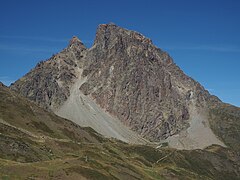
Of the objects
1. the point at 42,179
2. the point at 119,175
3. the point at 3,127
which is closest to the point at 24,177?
the point at 42,179

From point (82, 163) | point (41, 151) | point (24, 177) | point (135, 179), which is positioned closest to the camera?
point (24, 177)

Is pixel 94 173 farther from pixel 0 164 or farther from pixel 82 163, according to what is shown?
pixel 0 164

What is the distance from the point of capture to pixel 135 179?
130875 mm

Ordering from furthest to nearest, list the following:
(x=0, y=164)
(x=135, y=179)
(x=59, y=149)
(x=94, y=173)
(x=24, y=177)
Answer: (x=59, y=149) → (x=135, y=179) → (x=94, y=173) → (x=0, y=164) → (x=24, y=177)

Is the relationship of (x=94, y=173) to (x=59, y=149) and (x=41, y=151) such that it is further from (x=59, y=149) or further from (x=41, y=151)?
(x=59, y=149)

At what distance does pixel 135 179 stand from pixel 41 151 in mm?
48696

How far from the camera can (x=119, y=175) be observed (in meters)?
123

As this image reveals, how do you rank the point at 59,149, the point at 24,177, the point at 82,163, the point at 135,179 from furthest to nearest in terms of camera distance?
the point at 59,149 → the point at 135,179 → the point at 82,163 → the point at 24,177

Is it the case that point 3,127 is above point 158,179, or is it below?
above

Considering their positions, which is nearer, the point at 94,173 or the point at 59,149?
the point at 94,173

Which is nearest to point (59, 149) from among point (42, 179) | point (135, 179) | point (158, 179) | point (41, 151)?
point (41, 151)

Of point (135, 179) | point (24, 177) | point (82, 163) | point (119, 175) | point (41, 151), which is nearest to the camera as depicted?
point (24, 177)

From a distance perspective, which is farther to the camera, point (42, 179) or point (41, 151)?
point (41, 151)

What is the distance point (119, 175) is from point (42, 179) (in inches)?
1551
